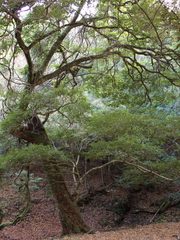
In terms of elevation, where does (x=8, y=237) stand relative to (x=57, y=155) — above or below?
below

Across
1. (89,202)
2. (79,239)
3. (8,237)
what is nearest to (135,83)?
(79,239)

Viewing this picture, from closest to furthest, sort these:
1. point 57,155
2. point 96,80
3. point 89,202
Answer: point 57,155
point 96,80
point 89,202

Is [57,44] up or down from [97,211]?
up

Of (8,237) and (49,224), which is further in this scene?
(49,224)

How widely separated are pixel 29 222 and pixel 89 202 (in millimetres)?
2266

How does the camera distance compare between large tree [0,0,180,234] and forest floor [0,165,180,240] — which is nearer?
large tree [0,0,180,234]

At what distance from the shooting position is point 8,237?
597 cm

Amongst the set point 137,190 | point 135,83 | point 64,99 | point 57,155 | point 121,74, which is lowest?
point 137,190

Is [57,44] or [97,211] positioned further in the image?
[97,211]

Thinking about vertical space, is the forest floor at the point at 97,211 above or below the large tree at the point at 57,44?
below

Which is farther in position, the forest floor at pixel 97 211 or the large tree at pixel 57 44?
the forest floor at pixel 97 211

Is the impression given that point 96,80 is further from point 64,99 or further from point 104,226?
point 104,226

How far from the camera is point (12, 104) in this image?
181 inches

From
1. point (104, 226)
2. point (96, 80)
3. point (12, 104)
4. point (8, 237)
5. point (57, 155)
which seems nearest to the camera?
point (57, 155)
